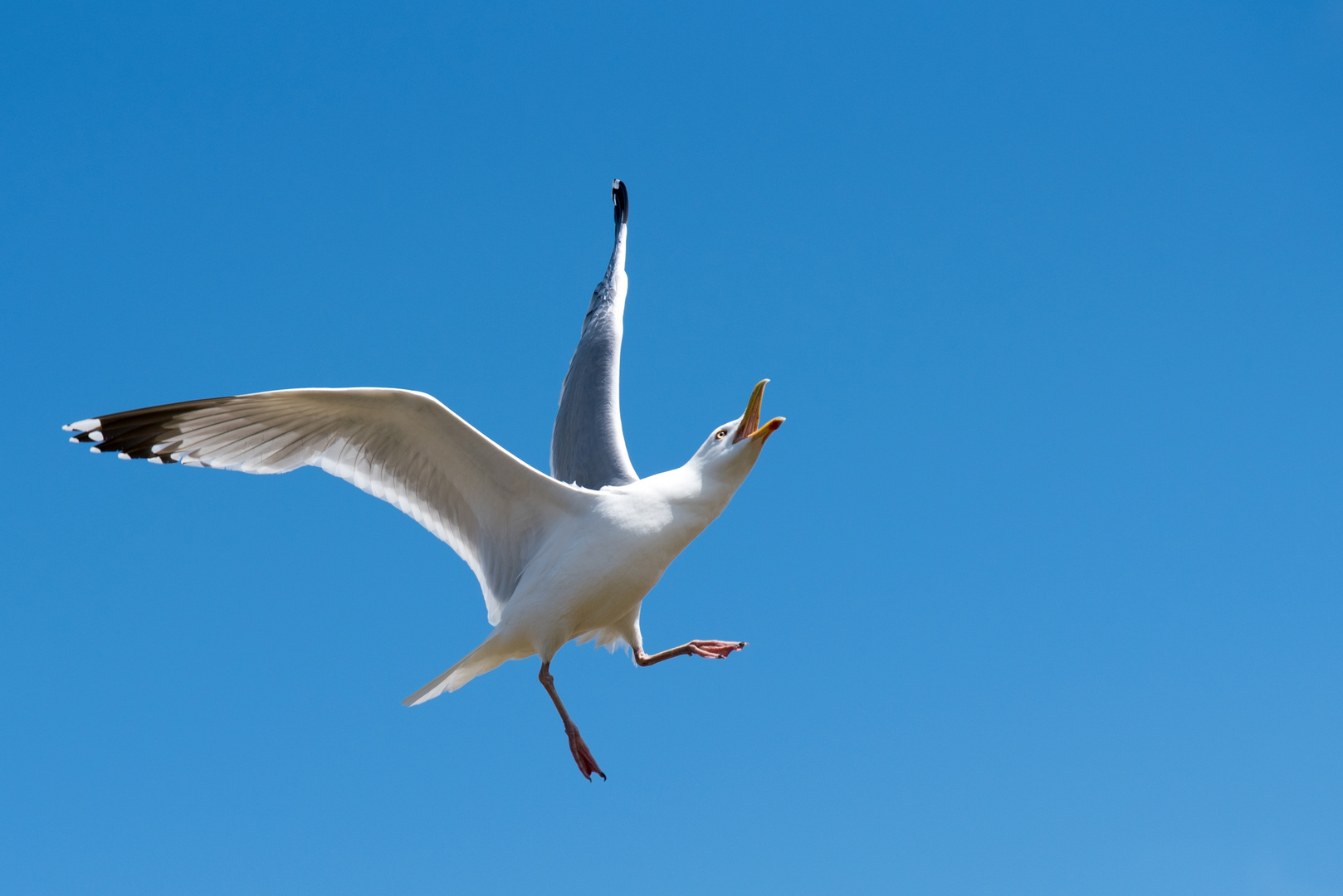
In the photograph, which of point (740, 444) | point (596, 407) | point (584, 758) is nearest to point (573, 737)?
point (584, 758)

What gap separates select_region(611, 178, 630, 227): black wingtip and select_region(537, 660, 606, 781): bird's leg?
5040 mm

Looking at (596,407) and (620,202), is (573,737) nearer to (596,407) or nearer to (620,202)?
(596,407)

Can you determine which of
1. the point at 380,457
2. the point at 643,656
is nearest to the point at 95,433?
the point at 380,457

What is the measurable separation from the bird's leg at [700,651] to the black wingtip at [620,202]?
446 centimetres

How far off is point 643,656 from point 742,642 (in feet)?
2.03

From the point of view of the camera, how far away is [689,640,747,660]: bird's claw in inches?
297

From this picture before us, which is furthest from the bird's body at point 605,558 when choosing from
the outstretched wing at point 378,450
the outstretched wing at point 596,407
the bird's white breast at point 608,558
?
the outstretched wing at point 596,407

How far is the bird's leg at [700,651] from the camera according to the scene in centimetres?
756

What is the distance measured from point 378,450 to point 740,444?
2050mm

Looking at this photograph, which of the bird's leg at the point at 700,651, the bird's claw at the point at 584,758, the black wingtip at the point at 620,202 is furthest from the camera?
the black wingtip at the point at 620,202

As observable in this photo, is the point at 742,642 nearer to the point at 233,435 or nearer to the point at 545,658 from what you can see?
the point at 545,658

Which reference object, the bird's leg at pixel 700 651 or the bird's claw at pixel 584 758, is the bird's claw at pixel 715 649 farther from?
the bird's claw at pixel 584 758

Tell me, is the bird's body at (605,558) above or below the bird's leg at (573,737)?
above

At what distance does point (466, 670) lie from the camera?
23.6 ft
